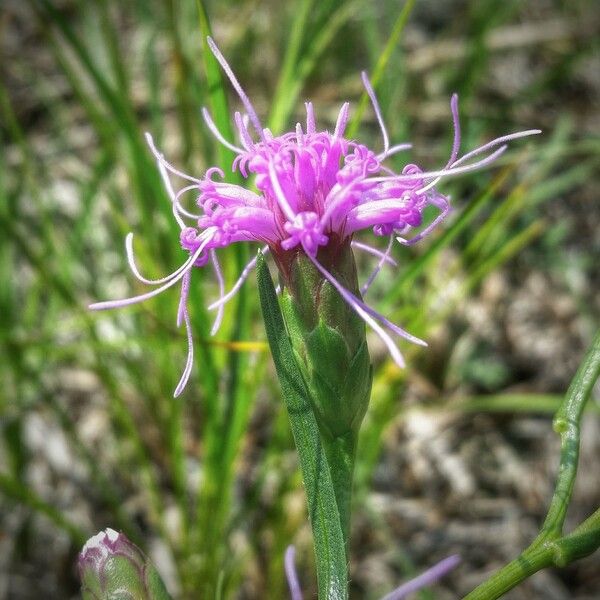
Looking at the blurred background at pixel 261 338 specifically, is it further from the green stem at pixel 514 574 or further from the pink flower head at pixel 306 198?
the green stem at pixel 514 574

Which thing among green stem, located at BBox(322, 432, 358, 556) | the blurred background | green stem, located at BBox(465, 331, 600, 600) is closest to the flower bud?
green stem, located at BBox(322, 432, 358, 556)

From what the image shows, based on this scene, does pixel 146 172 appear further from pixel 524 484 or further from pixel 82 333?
pixel 524 484

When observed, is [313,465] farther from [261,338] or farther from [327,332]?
[261,338]

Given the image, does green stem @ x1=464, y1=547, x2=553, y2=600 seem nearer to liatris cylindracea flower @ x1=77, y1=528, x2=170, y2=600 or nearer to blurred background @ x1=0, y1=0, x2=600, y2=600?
liatris cylindracea flower @ x1=77, y1=528, x2=170, y2=600

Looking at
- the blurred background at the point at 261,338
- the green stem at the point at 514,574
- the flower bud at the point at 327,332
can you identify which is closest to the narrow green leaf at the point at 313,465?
the flower bud at the point at 327,332

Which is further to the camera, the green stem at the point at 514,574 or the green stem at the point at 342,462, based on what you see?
the green stem at the point at 342,462

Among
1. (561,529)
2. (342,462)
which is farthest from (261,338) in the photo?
(561,529)
